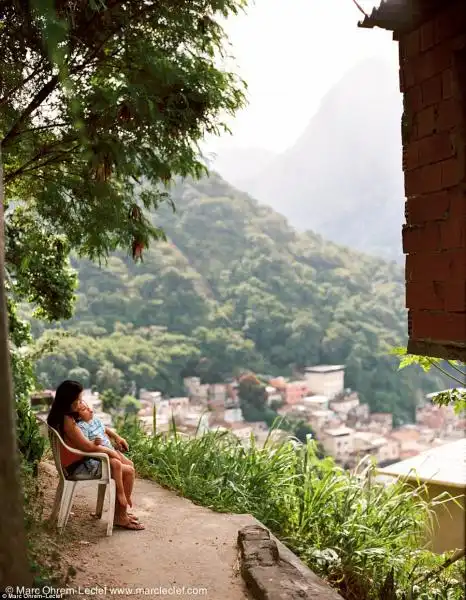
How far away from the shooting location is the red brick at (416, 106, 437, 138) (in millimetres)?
3227

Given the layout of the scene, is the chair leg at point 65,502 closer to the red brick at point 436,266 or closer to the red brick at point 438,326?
the red brick at point 438,326

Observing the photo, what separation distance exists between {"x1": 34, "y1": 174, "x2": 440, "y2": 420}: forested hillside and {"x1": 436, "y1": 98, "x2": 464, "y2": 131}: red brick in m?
25.6

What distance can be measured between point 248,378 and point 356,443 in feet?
22.7

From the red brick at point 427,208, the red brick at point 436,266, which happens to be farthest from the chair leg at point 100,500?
the red brick at point 427,208

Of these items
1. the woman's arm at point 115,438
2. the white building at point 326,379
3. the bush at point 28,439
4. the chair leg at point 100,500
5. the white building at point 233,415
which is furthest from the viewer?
the white building at point 326,379

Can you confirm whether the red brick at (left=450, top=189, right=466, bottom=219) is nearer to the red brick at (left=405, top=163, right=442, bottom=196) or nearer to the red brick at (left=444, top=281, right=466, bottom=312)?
the red brick at (left=405, top=163, right=442, bottom=196)

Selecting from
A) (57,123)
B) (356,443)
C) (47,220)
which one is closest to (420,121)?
(57,123)

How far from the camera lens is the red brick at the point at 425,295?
10.4 ft

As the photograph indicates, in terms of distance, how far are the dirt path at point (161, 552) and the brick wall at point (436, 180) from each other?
206 centimetres

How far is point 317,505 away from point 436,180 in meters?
3.75

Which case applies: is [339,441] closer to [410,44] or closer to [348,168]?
[410,44]

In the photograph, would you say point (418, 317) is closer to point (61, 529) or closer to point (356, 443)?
point (61, 529)

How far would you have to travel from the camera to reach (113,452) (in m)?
4.96

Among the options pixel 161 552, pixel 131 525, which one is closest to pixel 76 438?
pixel 131 525
